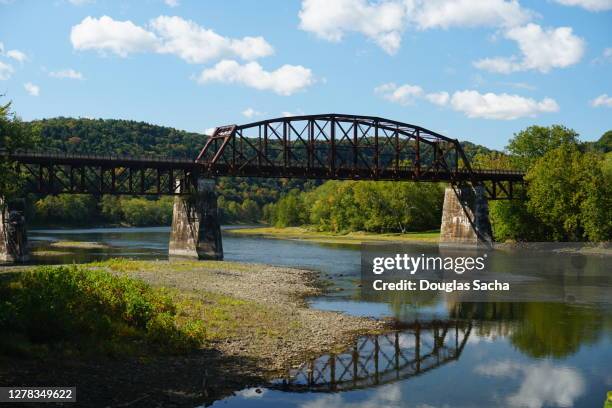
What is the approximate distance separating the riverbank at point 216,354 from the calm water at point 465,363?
3.97 ft

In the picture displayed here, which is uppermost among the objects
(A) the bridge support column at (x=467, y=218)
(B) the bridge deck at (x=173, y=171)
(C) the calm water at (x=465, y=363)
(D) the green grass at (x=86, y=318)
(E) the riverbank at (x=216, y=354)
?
(B) the bridge deck at (x=173, y=171)

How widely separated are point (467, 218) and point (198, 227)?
5271 cm

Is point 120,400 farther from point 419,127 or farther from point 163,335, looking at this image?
point 419,127

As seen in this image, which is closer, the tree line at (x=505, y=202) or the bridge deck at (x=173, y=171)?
the bridge deck at (x=173, y=171)

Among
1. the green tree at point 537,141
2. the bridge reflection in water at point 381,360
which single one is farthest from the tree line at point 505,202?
the bridge reflection in water at point 381,360

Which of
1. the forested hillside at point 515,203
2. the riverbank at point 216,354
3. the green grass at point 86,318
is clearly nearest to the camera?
the riverbank at point 216,354

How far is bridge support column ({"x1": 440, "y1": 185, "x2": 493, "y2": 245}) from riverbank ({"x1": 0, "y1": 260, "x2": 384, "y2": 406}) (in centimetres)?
6657

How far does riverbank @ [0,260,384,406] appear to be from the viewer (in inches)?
854

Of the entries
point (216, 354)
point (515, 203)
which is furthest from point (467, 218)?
point (216, 354)

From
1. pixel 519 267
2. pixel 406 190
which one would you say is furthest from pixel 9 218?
pixel 406 190

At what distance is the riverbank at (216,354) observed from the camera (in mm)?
21688

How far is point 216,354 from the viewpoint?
2734 centimetres

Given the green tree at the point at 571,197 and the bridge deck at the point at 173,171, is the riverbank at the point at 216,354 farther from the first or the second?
the green tree at the point at 571,197

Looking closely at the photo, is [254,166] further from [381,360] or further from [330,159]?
[381,360]
